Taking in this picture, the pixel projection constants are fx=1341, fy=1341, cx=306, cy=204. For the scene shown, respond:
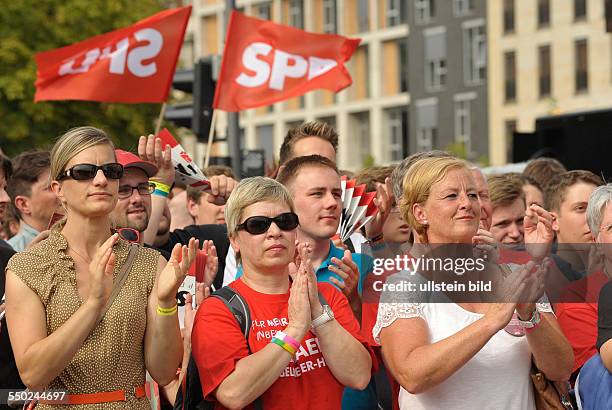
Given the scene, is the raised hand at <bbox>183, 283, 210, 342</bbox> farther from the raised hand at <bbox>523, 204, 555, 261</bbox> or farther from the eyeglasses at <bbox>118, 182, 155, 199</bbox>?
the raised hand at <bbox>523, 204, 555, 261</bbox>

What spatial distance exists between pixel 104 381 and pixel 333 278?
3.82 ft

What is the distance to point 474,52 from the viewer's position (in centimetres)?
5191

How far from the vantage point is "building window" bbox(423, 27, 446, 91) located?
53.1m

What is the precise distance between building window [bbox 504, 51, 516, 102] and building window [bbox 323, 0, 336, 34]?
10.0 meters

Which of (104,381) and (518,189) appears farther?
(518,189)

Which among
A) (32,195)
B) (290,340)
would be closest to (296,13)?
(32,195)

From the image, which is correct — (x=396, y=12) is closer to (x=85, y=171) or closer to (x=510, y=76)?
(x=510, y=76)

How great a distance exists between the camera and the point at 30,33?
1222 inches

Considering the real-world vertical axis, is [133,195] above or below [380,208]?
above

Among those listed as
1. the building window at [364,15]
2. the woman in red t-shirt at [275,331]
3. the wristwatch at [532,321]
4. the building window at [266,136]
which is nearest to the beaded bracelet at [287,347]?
the woman in red t-shirt at [275,331]

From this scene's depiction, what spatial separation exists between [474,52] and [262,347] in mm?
47574

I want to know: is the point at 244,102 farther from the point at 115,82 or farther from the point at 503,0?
the point at 503,0

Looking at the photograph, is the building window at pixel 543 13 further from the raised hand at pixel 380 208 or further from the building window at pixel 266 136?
the raised hand at pixel 380 208

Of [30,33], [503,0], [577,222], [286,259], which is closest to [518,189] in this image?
[577,222]
